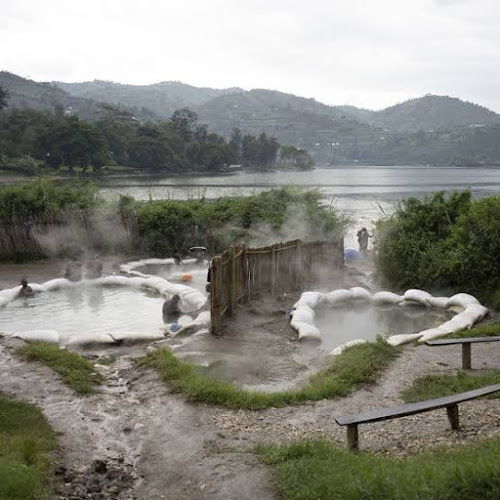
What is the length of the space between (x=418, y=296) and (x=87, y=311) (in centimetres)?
880

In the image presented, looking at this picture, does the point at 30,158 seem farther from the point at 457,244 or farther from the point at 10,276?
the point at 457,244

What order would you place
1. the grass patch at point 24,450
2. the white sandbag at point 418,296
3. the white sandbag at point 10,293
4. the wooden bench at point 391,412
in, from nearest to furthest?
the grass patch at point 24,450, the wooden bench at point 391,412, the white sandbag at point 418,296, the white sandbag at point 10,293

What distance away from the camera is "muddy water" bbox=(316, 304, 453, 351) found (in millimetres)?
13898

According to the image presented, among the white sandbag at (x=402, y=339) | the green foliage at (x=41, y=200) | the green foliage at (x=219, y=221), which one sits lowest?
the white sandbag at (x=402, y=339)

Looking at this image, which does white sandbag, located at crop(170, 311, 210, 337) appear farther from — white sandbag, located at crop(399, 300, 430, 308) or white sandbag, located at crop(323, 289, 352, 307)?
white sandbag, located at crop(399, 300, 430, 308)

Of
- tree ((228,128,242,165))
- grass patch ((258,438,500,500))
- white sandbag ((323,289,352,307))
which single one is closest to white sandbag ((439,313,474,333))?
white sandbag ((323,289,352,307))

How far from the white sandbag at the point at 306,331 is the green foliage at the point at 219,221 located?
31.6 feet

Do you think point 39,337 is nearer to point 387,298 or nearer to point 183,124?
point 387,298

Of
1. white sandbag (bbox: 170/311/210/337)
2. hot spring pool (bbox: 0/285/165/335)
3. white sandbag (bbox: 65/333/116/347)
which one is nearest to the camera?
white sandbag (bbox: 65/333/116/347)

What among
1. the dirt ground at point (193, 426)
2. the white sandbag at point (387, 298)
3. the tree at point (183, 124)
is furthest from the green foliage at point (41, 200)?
the tree at point (183, 124)

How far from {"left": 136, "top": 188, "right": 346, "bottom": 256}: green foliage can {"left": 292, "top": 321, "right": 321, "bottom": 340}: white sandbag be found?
9643mm

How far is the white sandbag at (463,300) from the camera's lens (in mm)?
14312

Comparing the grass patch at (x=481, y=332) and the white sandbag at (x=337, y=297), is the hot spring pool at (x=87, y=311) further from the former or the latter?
the grass patch at (x=481, y=332)

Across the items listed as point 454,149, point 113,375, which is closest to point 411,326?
point 113,375
